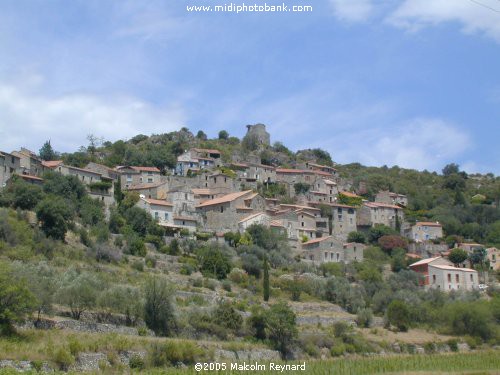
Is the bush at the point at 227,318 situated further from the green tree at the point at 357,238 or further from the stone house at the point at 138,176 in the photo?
the stone house at the point at 138,176

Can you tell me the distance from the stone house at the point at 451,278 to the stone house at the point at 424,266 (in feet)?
1.36

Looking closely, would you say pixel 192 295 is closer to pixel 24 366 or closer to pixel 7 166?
pixel 24 366

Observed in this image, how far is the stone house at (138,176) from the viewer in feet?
286

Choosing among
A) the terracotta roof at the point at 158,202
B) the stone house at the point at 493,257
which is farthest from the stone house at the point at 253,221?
the stone house at the point at 493,257

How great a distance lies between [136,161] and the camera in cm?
9462

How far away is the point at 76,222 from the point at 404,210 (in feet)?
160

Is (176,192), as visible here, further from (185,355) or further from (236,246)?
(185,355)

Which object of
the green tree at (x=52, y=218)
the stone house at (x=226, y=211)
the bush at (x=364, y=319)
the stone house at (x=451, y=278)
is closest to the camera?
the bush at (x=364, y=319)

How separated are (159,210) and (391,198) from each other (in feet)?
129

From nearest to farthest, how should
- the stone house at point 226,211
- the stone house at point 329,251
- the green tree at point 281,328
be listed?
the green tree at point 281,328 → the stone house at point 329,251 → the stone house at point 226,211

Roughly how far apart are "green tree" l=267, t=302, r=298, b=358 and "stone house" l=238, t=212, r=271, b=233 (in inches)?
1067

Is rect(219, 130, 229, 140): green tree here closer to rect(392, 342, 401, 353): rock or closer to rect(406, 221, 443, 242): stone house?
rect(406, 221, 443, 242): stone house

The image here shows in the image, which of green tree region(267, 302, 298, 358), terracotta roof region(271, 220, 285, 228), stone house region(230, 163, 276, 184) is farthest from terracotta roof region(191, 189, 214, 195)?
green tree region(267, 302, 298, 358)

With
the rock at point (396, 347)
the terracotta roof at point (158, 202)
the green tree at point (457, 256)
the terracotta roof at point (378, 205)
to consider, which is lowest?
the rock at point (396, 347)
